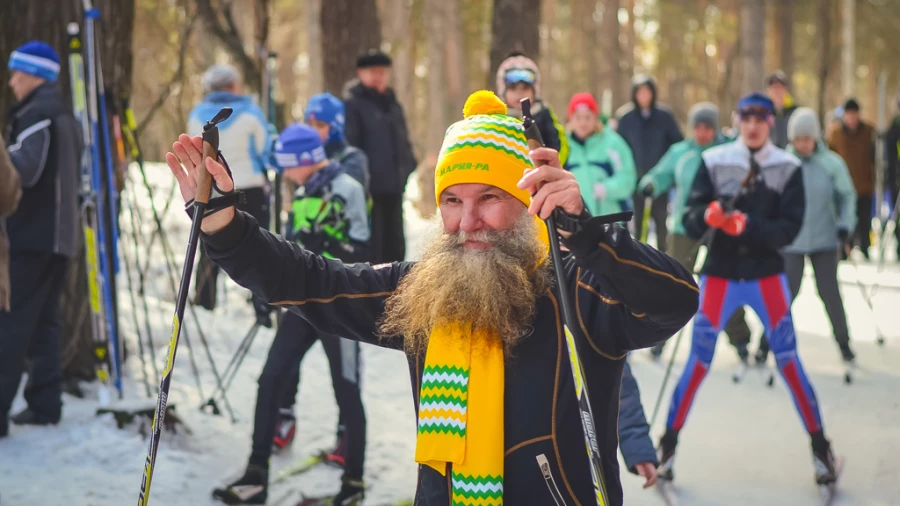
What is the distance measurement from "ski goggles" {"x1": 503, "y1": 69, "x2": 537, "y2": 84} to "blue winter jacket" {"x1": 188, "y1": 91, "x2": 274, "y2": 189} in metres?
2.64

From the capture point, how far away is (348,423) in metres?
5.25

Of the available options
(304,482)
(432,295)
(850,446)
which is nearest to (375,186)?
(304,482)

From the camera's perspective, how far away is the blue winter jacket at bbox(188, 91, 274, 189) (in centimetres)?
811

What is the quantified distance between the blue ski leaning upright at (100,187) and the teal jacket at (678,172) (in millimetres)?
4395

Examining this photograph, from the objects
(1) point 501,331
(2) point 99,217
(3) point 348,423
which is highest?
(2) point 99,217

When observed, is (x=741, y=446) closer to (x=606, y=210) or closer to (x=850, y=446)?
(x=850, y=446)

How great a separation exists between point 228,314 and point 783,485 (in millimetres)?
5473

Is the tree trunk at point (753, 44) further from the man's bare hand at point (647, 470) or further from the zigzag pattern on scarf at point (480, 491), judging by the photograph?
→ the zigzag pattern on scarf at point (480, 491)

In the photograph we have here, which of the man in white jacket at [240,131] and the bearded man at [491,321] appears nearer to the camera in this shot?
the bearded man at [491,321]

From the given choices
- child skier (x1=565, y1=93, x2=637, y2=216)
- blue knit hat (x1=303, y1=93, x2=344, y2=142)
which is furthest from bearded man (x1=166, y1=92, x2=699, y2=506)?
child skier (x1=565, y1=93, x2=637, y2=216)

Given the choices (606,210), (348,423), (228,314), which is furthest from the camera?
(228,314)

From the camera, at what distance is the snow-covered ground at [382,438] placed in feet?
17.5

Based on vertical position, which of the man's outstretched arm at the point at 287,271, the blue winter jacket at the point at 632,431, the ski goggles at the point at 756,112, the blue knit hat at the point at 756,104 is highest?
the blue knit hat at the point at 756,104

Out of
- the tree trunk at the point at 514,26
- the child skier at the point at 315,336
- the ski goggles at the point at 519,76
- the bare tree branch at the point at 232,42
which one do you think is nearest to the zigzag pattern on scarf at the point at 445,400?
the child skier at the point at 315,336
